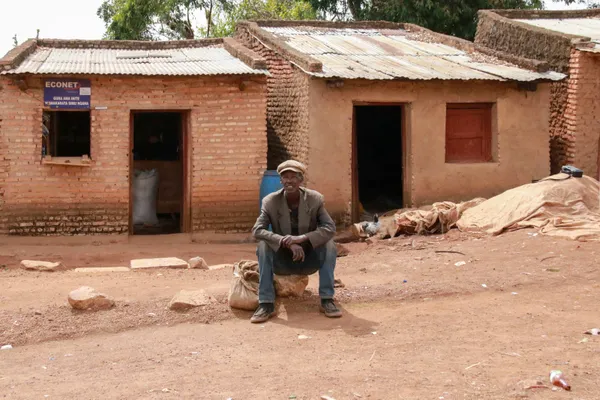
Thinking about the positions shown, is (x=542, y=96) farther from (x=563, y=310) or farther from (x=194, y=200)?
(x=563, y=310)

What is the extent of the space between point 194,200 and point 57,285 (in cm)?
432

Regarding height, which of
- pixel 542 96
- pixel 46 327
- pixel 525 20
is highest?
pixel 525 20

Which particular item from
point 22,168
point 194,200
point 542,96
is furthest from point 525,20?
point 22,168

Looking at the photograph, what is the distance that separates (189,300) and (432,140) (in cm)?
695

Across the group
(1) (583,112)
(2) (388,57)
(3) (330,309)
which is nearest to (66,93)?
(2) (388,57)

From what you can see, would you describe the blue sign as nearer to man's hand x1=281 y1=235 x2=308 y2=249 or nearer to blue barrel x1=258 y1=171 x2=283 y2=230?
blue barrel x1=258 y1=171 x2=283 y2=230

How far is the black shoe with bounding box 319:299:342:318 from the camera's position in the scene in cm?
711

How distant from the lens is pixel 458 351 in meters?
6.06

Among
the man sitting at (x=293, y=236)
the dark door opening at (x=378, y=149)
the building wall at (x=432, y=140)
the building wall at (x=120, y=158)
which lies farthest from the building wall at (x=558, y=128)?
the man sitting at (x=293, y=236)

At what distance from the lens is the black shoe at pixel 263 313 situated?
7.05 m

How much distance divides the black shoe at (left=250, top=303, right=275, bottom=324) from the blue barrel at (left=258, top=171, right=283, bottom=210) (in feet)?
19.4

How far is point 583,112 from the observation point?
45.4 ft

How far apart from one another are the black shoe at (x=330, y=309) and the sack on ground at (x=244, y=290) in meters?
0.62

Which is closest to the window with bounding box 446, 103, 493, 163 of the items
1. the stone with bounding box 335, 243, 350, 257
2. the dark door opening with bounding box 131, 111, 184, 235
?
the stone with bounding box 335, 243, 350, 257
